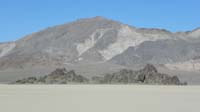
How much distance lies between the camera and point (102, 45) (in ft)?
215

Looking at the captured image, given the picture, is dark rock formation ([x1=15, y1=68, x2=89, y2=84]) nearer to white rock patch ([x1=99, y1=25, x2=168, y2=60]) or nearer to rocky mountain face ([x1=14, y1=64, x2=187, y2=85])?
rocky mountain face ([x1=14, y1=64, x2=187, y2=85])

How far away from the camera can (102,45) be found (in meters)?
65.4

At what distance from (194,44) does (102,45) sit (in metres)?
14.2

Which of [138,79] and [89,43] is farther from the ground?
[89,43]

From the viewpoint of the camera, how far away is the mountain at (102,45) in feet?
190

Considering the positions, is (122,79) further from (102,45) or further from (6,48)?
(6,48)

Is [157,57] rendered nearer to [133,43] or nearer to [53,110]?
[133,43]

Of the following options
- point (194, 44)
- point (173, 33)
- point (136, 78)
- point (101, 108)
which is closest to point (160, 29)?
point (173, 33)

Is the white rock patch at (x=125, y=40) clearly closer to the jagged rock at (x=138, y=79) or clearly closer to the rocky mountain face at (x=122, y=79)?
the rocky mountain face at (x=122, y=79)

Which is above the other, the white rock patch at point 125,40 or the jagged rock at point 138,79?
the white rock patch at point 125,40

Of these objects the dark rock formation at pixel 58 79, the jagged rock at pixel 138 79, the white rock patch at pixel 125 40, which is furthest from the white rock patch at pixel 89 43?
the jagged rock at pixel 138 79

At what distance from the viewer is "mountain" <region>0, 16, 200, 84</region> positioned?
58000 mm

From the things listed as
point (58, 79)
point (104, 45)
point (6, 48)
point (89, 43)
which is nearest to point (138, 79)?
point (58, 79)

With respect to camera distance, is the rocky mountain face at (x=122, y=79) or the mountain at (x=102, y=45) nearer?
the rocky mountain face at (x=122, y=79)
